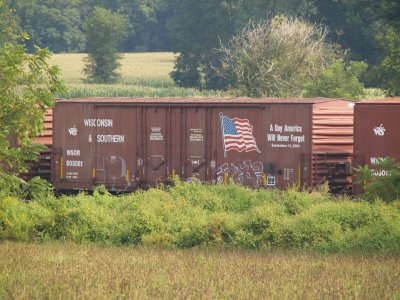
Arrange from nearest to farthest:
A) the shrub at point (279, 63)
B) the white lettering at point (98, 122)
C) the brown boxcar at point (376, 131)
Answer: the brown boxcar at point (376, 131), the white lettering at point (98, 122), the shrub at point (279, 63)

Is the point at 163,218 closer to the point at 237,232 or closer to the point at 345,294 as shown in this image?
the point at 237,232

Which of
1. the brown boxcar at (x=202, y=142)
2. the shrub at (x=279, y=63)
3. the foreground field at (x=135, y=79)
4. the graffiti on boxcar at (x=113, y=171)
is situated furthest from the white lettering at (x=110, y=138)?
the foreground field at (x=135, y=79)

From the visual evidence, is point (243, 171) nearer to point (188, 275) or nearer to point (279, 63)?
point (188, 275)

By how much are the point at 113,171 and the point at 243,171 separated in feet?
13.2

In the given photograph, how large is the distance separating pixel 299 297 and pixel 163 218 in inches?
377

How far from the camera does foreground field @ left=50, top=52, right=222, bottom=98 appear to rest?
7862 cm

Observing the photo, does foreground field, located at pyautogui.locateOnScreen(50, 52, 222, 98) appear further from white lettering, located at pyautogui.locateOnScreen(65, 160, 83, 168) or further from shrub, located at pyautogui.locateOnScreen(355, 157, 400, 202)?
shrub, located at pyautogui.locateOnScreen(355, 157, 400, 202)

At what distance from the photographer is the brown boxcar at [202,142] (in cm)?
2603

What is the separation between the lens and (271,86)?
1959 inches

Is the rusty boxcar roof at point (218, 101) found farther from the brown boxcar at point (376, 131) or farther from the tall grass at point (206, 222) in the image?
the tall grass at point (206, 222)

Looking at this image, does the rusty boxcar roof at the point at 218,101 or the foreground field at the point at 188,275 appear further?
the rusty boxcar roof at the point at 218,101

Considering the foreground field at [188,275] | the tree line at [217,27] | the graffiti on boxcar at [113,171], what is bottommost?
the foreground field at [188,275]

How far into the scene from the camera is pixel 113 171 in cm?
2814

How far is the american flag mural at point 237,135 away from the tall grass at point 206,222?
11.3 ft
